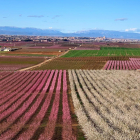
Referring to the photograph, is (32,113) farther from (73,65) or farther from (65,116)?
(73,65)

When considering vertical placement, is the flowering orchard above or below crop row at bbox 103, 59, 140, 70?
above

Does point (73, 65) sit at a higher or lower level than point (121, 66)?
lower

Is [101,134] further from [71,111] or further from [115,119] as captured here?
[71,111]

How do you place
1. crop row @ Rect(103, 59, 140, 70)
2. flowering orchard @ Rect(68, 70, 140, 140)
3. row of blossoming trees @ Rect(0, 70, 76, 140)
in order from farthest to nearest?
crop row @ Rect(103, 59, 140, 70)
row of blossoming trees @ Rect(0, 70, 76, 140)
flowering orchard @ Rect(68, 70, 140, 140)

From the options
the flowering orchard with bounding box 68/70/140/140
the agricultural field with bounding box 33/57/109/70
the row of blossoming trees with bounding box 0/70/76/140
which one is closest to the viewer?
the flowering orchard with bounding box 68/70/140/140

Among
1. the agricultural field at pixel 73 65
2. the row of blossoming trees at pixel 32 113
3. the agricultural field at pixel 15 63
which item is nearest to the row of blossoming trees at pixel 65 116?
the row of blossoming trees at pixel 32 113

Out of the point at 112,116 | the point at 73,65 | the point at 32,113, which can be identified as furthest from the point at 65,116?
the point at 73,65

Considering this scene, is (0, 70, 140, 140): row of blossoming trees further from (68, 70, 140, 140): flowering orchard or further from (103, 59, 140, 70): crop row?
(103, 59, 140, 70): crop row

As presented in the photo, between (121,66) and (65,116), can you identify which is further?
(121,66)

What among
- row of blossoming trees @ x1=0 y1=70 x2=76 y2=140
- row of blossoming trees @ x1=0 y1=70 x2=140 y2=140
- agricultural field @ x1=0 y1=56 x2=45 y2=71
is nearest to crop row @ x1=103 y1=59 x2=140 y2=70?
agricultural field @ x1=0 y1=56 x2=45 y2=71

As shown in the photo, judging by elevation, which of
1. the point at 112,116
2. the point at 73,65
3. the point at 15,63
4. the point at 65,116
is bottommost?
the point at 15,63

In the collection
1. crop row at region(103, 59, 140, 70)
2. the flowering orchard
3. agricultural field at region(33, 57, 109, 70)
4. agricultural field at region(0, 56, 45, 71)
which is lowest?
agricultural field at region(0, 56, 45, 71)
